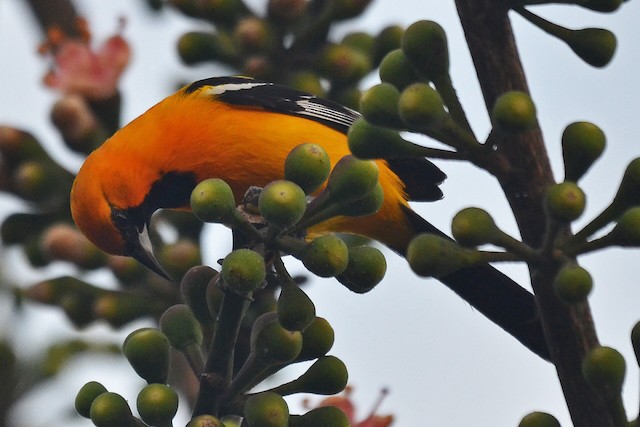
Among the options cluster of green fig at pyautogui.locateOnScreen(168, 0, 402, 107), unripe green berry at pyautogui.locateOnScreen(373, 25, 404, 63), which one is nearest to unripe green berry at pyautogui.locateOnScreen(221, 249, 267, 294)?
cluster of green fig at pyautogui.locateOnScreen(168, 0, 402, 107)

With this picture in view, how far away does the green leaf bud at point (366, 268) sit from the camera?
2.31 meters

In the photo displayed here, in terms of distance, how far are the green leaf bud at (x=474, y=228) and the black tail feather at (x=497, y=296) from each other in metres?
1.50

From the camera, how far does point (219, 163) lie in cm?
424

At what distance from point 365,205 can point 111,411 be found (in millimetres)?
697

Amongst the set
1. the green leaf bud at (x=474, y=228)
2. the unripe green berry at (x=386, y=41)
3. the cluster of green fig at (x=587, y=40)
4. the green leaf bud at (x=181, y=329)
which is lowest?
the green leaf bud at (x=181, y=329)

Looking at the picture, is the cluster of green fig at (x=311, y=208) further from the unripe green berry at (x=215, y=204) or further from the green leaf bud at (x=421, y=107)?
the green leaf bud at (x=421, y=107)

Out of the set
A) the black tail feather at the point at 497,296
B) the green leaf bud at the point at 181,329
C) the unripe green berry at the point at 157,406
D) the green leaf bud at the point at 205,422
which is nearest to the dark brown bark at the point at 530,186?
the green leaf bud at the point at 205,422

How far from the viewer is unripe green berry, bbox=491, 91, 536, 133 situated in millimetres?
1727

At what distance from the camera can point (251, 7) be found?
13.7 feet

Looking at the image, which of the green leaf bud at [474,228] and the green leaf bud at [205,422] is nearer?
the green leaf bud at [474,228]

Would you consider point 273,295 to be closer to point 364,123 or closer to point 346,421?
point 346,421

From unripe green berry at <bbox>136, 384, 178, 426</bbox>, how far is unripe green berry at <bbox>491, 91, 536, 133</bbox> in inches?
34.6

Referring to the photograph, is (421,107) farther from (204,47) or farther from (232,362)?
(204,47)

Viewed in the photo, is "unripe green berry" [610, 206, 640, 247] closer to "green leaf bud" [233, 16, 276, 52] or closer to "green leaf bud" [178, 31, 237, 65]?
"green leaf bud" [233, 16, 276, 52]
